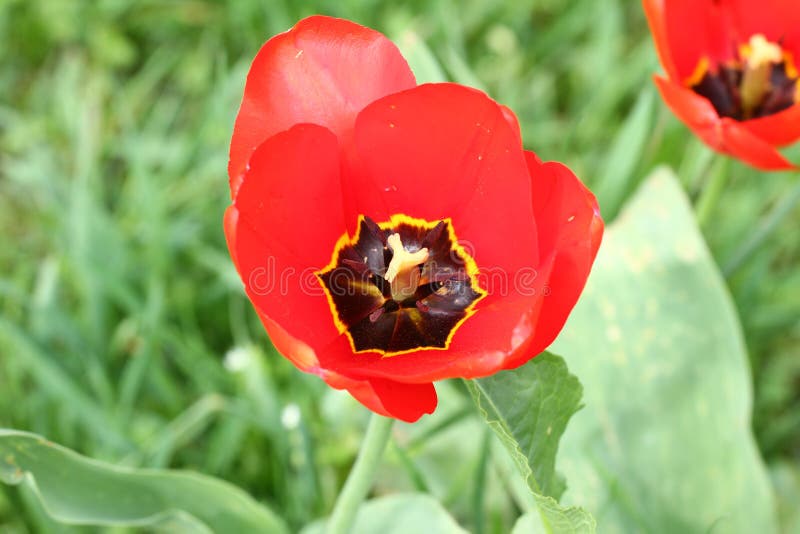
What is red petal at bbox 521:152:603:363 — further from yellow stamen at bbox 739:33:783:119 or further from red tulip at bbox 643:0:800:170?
yellow stamen at bbox 739:33:783:119

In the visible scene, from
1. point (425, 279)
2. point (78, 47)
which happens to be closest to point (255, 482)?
point (425, 279)

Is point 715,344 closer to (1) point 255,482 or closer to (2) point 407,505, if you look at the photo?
(2) point 407,505

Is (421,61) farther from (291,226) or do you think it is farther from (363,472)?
(363,472)

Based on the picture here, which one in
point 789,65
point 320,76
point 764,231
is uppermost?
point 320,76

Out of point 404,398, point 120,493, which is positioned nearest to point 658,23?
point 404,398

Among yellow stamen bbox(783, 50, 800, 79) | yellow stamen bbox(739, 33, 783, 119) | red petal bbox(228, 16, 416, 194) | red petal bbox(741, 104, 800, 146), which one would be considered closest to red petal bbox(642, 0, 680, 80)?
red petal bbox(741, 104, 800, 146)

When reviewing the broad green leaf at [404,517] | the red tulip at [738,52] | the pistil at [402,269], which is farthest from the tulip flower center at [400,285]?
the red tulip at [738,52]
